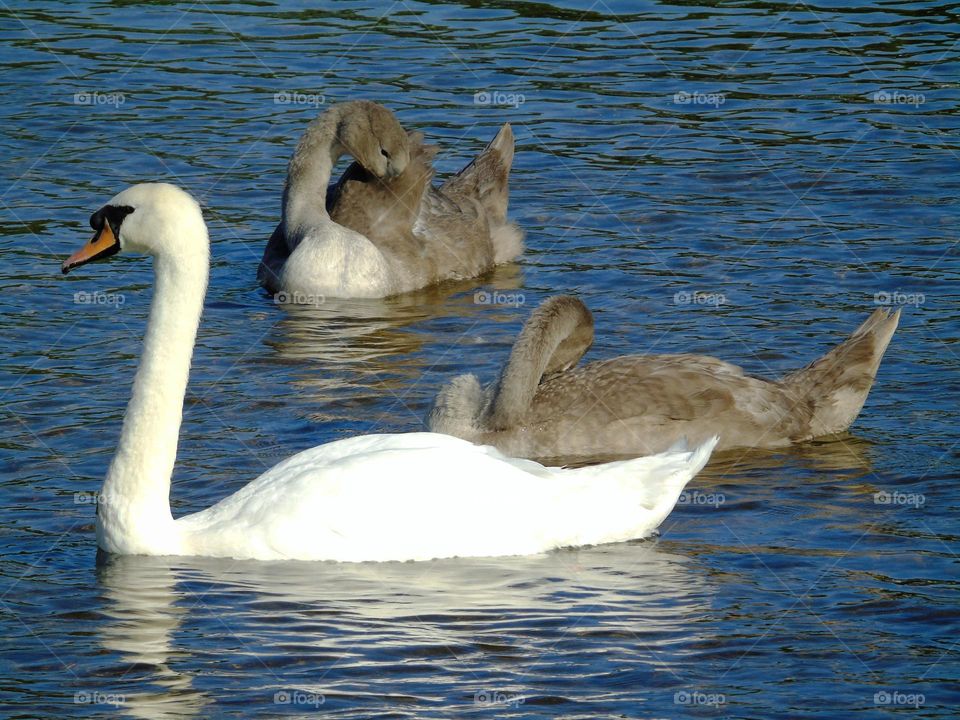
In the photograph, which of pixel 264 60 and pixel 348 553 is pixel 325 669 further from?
pixel 264 60

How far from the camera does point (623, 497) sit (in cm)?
871

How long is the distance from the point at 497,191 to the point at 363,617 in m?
7.70

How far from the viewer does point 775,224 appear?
47.3 ft

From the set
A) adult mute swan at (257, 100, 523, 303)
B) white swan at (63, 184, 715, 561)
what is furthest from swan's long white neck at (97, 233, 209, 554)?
adult mute swan at (257, 100, 523, 303)

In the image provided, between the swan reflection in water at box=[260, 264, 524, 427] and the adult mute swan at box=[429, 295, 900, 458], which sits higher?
the swan reflection in water at box=[260, 264, 524, 427]

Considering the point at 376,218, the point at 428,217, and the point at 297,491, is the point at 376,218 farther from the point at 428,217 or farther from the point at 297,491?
the point at 297,491

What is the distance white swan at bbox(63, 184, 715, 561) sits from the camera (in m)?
8.20

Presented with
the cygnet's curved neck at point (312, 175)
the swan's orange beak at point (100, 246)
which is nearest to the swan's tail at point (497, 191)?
the cygnet's curved neck at point (312, 175)

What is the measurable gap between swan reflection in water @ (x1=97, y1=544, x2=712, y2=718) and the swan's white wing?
Result: 8 cm

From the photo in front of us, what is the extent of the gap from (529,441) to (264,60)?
29.7ft

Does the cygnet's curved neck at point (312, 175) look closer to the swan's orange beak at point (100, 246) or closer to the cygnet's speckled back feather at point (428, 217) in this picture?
the cygnet's speckled back feather at point (428, 217)

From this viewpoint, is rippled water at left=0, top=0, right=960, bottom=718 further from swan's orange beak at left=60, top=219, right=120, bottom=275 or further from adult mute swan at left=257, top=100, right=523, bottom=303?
swan's orange beak at left=60, top=219, right=120, bottom=275

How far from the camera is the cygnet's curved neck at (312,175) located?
1403 centimetres

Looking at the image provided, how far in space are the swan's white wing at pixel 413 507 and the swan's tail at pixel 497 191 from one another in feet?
20.2
